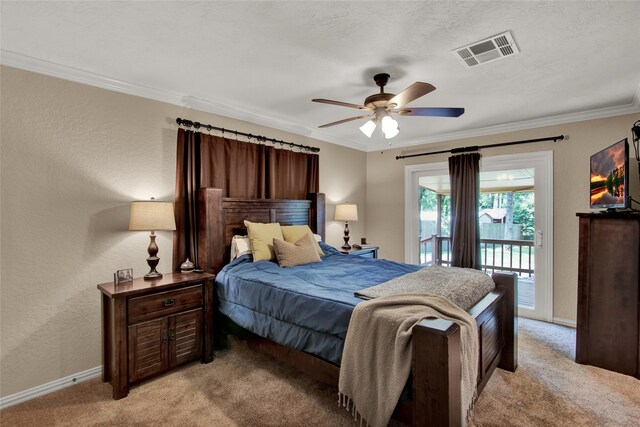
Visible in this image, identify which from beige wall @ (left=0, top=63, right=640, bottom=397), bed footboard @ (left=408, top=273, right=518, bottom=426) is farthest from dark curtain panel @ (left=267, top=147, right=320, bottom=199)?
bed footboard @ (left=408, top=273, right=518, bottom=426)

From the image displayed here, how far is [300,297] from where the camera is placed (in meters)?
2.20

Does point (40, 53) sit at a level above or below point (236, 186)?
above

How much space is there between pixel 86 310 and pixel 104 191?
101 centimetres

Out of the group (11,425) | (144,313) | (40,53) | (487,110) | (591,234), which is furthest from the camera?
(487,110)

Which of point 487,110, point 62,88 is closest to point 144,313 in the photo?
point 62,88

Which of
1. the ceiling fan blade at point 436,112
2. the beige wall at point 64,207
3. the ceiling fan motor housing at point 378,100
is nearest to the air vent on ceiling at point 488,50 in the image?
the ceiling fan blade at point 436,112

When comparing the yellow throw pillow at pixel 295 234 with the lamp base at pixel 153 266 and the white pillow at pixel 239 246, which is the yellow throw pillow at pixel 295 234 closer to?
the white pillow at pixel 239 246

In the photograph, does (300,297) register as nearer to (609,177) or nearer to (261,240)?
(261,240)

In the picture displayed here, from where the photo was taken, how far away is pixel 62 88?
8.13 ft

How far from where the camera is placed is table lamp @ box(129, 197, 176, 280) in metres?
2.54

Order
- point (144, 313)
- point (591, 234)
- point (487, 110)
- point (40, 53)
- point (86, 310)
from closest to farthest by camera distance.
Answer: point (40, 53) → point (144, 313) → point (86, 310) → point (591, 234) → point (487, 110)

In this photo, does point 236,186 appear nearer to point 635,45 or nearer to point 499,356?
point 499,356

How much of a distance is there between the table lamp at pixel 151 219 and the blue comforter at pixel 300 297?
0.61 meters

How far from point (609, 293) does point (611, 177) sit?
3.34ft
